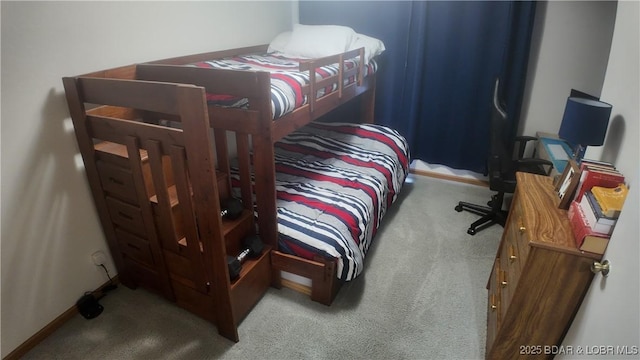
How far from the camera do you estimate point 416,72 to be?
9.84 feet

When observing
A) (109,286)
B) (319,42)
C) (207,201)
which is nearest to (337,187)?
(207,201)

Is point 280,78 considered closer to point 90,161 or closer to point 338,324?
point 90,161

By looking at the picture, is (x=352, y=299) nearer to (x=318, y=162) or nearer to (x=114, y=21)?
(x=318, y=162)

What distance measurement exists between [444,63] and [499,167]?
1.07 m

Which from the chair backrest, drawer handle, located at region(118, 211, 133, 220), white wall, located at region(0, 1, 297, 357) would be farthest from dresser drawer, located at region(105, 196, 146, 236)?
the chair backrest

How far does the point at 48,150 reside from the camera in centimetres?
156

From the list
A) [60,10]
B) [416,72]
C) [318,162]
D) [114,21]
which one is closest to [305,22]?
[416,72]

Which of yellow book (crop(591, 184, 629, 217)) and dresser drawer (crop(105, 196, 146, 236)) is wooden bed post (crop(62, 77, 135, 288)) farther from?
yellow book (crop(591, 184, 629, 217))

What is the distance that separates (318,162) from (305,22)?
4.96 ft

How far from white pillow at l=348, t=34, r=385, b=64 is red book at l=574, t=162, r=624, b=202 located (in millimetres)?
1826

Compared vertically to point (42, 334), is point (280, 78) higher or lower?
higher

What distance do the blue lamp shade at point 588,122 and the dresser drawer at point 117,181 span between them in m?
1.96

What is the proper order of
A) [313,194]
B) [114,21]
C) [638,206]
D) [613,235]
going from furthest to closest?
1. [313,194]
2. [114,21]
3. [613,235]
4. [638,206]

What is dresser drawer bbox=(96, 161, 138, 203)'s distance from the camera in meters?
1.59
